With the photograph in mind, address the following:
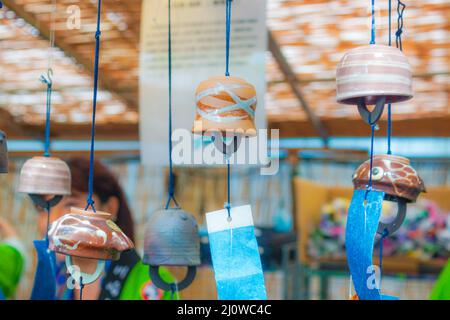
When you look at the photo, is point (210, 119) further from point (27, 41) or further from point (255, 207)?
point (255, 207)

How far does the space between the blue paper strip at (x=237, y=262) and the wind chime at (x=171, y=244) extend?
0.16 meters

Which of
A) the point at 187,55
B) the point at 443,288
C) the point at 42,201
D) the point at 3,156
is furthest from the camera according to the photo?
the point at 187,55

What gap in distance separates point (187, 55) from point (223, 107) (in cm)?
87

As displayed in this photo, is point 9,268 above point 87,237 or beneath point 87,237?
beneath

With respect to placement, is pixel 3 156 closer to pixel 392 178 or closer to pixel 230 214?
pixel 230 214

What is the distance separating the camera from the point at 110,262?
1.65 metres

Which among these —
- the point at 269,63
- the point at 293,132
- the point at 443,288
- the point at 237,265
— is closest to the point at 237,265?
the point at 237,265

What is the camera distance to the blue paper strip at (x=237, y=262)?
2.31ft

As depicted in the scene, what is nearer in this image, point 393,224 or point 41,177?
point 393,224

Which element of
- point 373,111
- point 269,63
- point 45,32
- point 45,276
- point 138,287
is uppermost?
point 269,63

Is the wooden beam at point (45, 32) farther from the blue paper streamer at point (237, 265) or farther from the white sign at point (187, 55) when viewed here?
the blue paper streamer at point (237, 265)

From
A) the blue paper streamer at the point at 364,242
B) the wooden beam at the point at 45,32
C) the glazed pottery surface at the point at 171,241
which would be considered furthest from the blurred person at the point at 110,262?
the blue paper streamer at the point at 364,242

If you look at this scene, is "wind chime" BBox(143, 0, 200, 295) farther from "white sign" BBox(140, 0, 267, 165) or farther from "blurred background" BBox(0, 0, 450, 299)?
"blurred background" BBox(0, 0, 450, 299)
